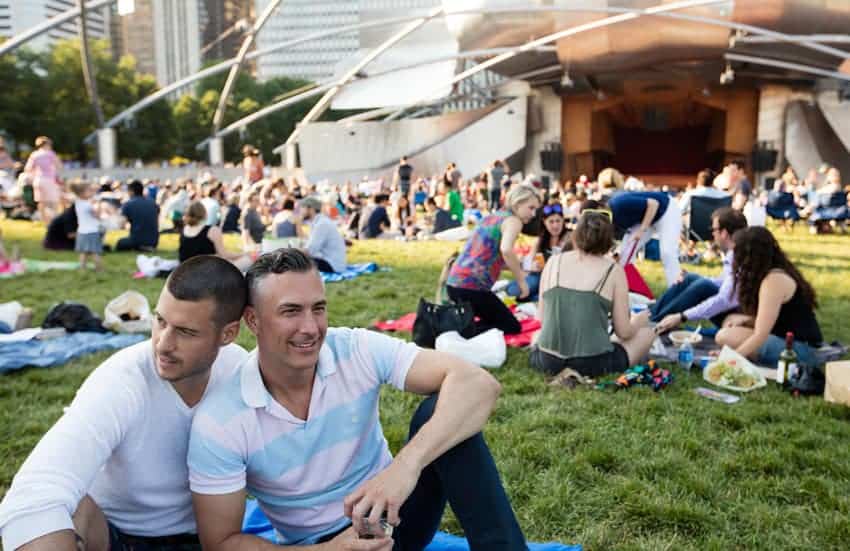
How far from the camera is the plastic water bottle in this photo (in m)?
Result: 5.73

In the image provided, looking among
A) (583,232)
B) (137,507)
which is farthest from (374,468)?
(583,232)

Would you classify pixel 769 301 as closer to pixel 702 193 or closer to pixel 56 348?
pixel 56 348

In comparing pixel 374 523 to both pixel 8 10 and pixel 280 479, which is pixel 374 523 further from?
pixel 8 10

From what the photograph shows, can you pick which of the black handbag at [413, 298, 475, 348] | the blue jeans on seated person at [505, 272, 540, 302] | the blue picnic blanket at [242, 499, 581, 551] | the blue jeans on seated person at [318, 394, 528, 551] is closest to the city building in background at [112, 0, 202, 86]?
the blue jeans on seated person at [505, 272, 540, 302]

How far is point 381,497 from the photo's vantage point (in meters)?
2.13

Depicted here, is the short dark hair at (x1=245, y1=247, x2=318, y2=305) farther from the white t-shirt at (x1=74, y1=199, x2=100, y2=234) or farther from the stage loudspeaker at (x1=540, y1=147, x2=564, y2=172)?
the stage loudspeaker at (x1=540, y1=147, x2=564, y2=172)

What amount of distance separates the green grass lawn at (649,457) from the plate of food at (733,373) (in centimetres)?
10

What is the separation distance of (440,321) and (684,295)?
258 centimetres

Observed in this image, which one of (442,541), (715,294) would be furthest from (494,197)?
(442,541)

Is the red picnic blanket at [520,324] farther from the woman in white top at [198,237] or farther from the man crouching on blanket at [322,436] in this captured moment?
the man crouching on blanket at [322,436]

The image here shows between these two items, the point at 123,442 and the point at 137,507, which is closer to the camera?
the point at 123,442

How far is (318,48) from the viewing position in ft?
478

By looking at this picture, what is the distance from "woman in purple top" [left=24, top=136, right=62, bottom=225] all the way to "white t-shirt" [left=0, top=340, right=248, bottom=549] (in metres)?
15.8

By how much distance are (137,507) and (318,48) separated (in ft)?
500
